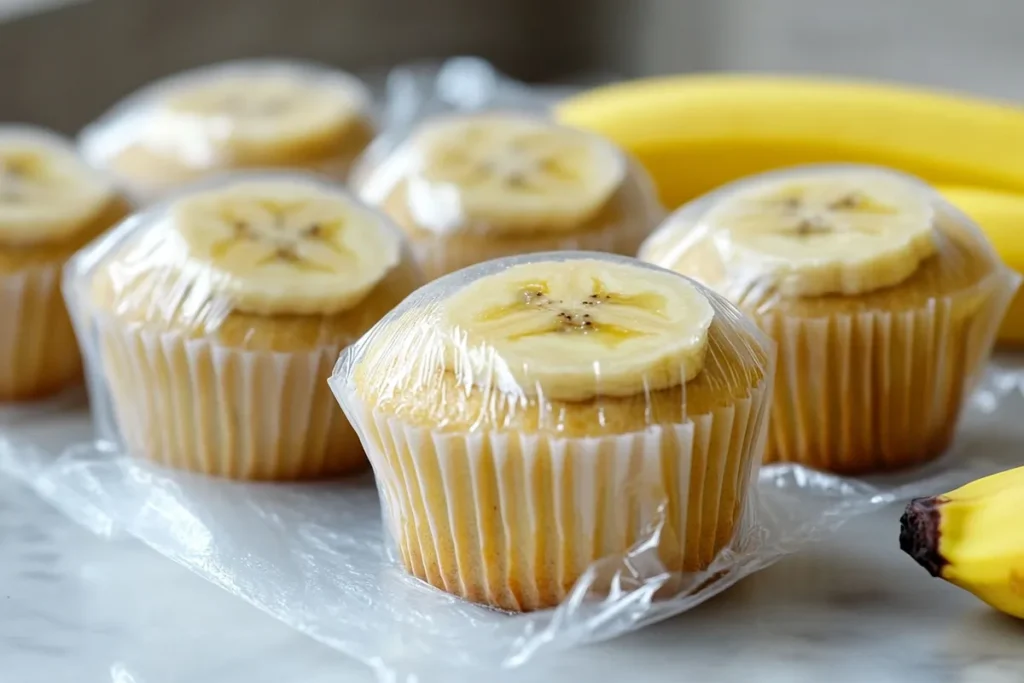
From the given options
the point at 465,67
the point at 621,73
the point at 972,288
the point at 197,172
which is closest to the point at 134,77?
the point at 465,67

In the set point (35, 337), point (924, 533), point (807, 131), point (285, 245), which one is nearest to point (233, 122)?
point (35, 337)

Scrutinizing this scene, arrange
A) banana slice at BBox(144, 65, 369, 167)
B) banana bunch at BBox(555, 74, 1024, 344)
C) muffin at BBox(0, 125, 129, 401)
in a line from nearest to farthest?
1. muffin at BBox(0, 125, 129, 401)
2. banana bunch at BBox(555, 74, 1024, 344)
3. banana slice at BBox(144, 65, 369, 167)

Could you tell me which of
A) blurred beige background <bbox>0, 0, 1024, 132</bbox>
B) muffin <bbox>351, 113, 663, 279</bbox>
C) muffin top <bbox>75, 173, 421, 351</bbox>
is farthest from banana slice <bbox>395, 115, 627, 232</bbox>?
A: blurred beige background <bbox>0, 0, 1024, 132</bbox>

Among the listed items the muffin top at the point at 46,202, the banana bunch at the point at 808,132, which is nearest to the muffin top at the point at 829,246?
the banana bunch at the point at 808,132

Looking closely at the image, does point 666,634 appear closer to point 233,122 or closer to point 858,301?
point 858,301

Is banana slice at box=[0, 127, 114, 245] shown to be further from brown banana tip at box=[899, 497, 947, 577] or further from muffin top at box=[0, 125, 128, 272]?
brown banana tip at box=[899, 497, 947, 577]

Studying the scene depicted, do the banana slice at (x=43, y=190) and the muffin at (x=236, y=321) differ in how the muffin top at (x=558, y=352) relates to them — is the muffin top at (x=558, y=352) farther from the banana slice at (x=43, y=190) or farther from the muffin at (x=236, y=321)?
the banana slice at (x=43, y=190)

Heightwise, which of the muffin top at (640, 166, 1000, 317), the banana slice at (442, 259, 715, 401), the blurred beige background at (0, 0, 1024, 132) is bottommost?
the blurred beige background at (0, 0, 1024, 132)
